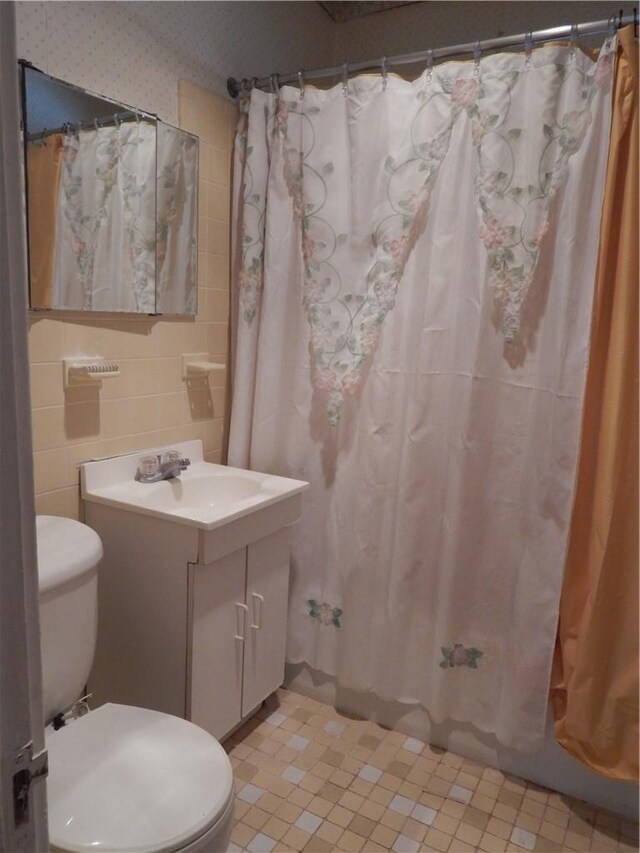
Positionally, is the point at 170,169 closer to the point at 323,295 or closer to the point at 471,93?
the point at 323,295

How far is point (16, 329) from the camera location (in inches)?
18.0

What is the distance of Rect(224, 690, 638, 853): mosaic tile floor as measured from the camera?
1.65m

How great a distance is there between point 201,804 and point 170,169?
1743mm

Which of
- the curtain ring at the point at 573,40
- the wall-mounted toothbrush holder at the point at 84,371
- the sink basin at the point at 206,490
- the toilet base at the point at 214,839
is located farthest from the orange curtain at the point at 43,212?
the curtain ring at the point at 573,40

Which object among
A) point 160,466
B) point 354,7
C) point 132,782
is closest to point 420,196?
point 160,466

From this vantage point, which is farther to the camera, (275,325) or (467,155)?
(275,325)

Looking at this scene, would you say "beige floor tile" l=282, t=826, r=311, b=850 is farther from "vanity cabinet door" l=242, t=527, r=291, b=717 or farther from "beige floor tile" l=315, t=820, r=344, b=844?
"vanity cabinet door" l=242, t=527, r=291, b=717

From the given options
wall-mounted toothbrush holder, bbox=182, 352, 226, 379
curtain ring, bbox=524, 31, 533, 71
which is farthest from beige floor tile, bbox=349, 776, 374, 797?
curtain ring, bbox=524, 31, 533, 71

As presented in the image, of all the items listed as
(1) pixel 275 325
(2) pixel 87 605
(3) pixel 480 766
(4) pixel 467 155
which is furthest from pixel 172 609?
(4) pixel 467 155

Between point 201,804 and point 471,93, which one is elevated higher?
point 471,93

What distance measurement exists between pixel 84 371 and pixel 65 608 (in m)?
0.65

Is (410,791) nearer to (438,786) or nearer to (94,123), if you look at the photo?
(438,786)

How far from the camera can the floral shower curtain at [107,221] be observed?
163 cm

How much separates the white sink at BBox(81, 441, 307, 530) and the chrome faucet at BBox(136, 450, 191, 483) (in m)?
0.02
